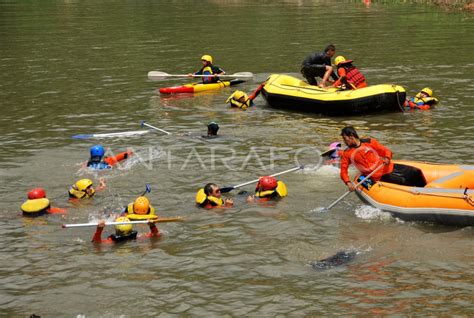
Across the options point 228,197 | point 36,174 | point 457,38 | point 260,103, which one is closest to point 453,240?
point 228,197

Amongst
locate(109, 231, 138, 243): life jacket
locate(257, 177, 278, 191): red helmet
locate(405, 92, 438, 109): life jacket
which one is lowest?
locate(109, 231, 138, 243): life jacket

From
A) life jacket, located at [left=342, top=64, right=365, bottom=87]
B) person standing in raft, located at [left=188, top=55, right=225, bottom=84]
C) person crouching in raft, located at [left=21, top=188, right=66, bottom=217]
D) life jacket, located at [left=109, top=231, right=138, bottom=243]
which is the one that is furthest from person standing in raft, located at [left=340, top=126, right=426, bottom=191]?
person standing in raft, located at [left=188, top=55, right=225, bottom=84]

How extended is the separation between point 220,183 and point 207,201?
4.63 ft

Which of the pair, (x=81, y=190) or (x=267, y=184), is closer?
(x=267, y=184)

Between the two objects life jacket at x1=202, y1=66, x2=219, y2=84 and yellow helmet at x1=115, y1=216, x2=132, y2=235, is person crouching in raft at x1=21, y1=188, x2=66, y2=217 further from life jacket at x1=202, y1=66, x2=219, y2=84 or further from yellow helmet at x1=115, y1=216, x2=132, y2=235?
life jacket at x1=202, y1=66, x2=219, y2=84

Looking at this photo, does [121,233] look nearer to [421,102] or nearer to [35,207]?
[35,207]

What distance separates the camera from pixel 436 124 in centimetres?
1708

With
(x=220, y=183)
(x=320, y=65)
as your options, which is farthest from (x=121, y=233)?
(x=320, y=65)

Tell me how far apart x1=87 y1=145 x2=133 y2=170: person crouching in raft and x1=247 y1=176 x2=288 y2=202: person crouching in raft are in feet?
11.0

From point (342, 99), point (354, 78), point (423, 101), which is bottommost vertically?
point (423, 101)

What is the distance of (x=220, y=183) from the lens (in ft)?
A: 44.6

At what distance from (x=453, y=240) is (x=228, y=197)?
4080mm

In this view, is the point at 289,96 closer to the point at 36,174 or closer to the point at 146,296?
the point at 36,174

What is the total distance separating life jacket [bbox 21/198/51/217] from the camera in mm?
11883
